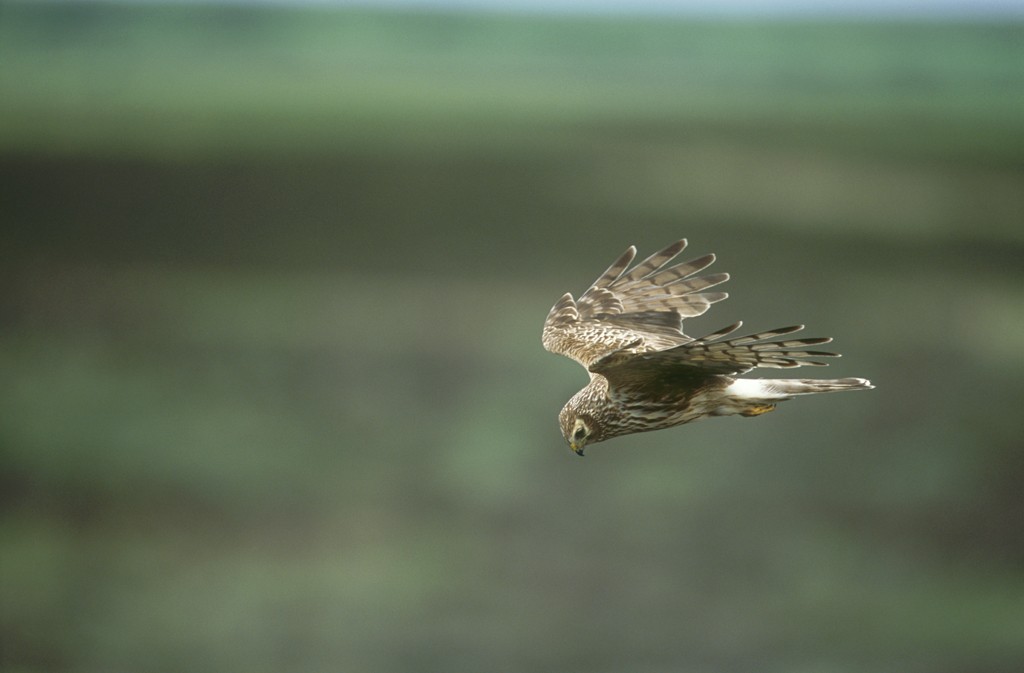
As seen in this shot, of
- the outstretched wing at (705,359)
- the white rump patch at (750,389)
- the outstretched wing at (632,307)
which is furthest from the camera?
the outstretched wing at (632,307)

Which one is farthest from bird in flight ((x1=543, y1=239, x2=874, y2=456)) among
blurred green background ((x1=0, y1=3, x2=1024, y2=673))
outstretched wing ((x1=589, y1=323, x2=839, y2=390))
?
blurred green background ((x1=0, y1=3, x2=1024, y2=673))

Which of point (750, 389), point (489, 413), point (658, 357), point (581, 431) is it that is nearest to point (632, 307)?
point (581, 431)

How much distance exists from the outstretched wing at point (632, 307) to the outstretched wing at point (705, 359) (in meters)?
0.58

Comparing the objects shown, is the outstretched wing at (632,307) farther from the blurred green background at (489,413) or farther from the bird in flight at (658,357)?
the blurred green background at (489,413)

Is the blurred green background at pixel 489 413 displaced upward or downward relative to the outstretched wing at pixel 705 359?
upward

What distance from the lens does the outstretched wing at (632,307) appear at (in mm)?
4270

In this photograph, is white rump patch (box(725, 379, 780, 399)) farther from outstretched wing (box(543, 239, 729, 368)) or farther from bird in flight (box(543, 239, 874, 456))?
outstretched wing (box(543, 239, 729, 368))

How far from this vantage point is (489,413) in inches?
626

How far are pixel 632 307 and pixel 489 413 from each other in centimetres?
1139

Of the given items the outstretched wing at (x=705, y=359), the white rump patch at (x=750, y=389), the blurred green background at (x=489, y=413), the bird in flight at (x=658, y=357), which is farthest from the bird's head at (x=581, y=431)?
the blurred green background at (x=489, y=413)

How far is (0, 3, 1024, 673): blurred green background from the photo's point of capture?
47.1 ft

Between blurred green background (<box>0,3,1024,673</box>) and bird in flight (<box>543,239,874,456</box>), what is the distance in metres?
9.39

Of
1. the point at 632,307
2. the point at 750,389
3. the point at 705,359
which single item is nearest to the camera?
the point at 705,359

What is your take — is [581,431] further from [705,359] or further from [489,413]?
[489,413]
